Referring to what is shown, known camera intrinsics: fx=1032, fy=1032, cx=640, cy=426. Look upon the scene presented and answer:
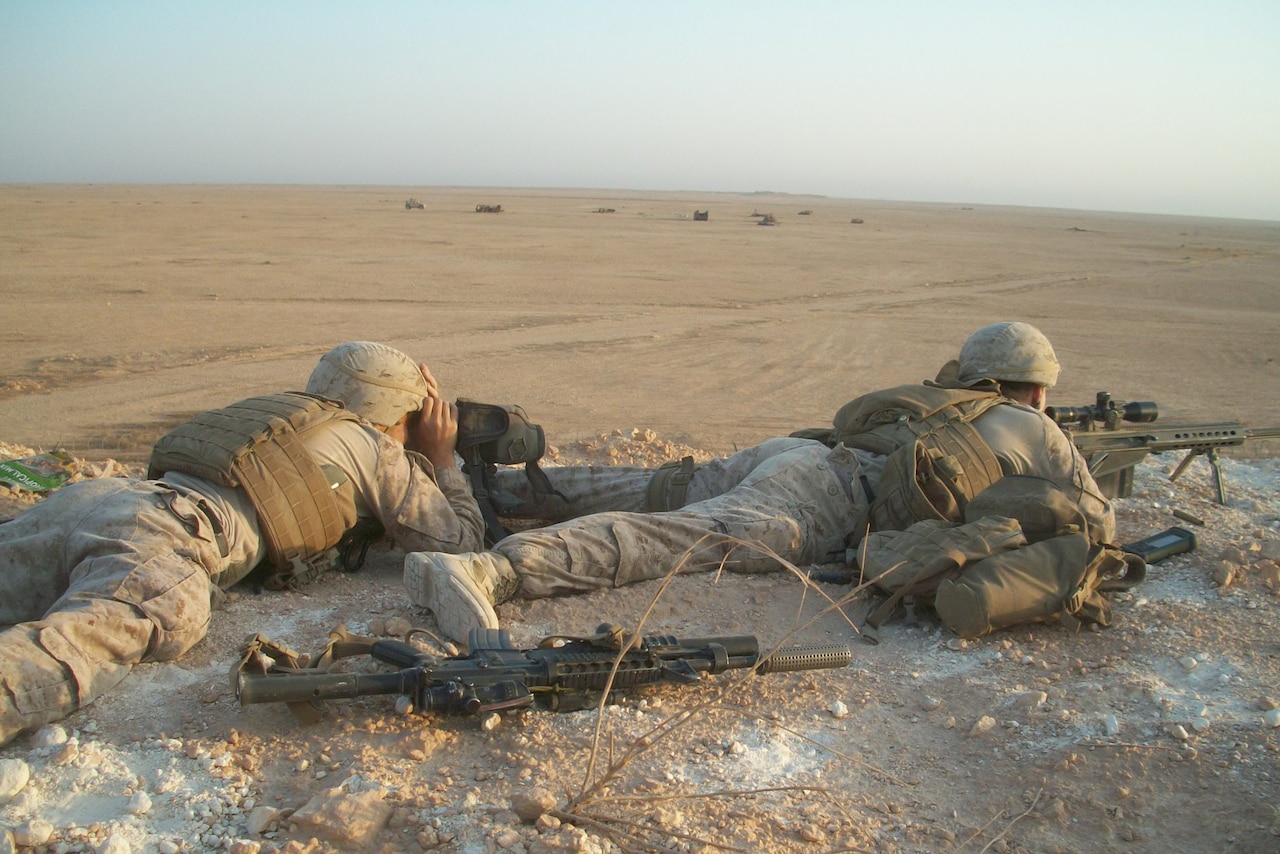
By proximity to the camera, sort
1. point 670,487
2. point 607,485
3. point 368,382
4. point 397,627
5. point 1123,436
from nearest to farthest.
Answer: point 397,627, point 368,382, point 670,487, point 607,485, point 1123,436

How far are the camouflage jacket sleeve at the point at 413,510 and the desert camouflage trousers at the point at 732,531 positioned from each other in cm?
33

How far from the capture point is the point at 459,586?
3.78 metres

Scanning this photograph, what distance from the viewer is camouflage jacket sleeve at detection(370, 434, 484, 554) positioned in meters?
4.41

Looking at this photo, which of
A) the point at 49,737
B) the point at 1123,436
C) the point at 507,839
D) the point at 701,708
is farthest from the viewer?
the point at 1123,436

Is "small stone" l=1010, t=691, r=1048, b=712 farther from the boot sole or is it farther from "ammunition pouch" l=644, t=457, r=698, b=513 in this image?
"ammunition pouch" l=644, t=457, r=698, b=513

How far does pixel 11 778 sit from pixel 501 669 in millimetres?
1302

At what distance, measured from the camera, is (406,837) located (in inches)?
103

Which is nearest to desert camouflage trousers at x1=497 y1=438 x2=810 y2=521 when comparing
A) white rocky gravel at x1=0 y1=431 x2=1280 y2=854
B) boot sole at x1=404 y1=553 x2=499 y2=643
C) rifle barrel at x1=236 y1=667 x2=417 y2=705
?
white rocky gravel at x1=0 y1=431 x2=1280 y2=854

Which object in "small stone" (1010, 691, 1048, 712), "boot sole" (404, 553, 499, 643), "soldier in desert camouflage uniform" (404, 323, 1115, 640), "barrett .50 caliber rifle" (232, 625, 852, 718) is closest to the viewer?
"barrett .50 caliber rifle" (232, 625, 852, 718)

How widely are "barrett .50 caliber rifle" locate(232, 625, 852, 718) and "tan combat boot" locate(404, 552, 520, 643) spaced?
0.29 m

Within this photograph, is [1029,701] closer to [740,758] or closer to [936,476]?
[740,758]

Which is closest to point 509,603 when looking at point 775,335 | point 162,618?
point 162,618

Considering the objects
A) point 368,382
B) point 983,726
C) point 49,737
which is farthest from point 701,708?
point 368,382

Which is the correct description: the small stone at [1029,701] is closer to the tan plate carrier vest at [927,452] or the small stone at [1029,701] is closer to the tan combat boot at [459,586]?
the tan plate carrier vest at [927,452]
